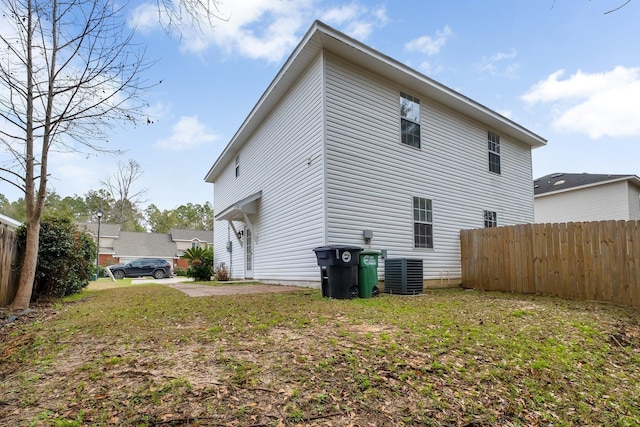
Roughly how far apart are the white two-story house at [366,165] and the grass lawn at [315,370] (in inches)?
155

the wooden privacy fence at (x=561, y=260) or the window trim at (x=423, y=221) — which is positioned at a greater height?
the window trim at (x=423, y=221)

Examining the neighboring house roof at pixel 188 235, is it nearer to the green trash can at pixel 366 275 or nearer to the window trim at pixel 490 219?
the window trim at pixel 490 219

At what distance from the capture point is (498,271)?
8969 mm

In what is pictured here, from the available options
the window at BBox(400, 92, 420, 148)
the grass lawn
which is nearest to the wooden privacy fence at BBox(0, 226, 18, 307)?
the grass lawn

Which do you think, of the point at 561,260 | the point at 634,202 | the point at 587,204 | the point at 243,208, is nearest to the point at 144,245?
the point at 243,208

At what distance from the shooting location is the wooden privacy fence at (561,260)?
6508mm

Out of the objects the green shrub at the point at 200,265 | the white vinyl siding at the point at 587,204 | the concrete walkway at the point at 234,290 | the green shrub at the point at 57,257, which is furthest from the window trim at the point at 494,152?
the green shrub at the point at 57,257

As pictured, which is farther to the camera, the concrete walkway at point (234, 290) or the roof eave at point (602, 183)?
the roof eave at point (602, 183)

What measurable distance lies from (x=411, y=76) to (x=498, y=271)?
5.58 m

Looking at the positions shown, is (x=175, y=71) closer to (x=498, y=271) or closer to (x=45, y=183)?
(x=45, y=183)

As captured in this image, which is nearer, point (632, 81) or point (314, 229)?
point (632, 81)

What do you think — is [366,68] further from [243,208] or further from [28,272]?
[28,272]

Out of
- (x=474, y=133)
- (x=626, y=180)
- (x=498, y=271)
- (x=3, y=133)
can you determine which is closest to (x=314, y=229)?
(x=498, y=271)

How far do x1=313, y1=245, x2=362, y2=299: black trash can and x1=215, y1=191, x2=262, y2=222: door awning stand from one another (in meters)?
5.39
